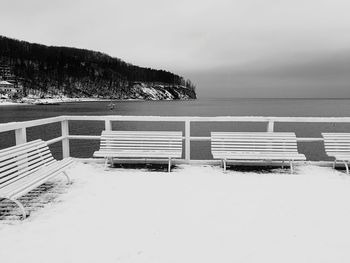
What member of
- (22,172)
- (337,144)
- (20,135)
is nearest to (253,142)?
(337,144)

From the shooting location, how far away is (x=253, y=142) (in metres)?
6.39

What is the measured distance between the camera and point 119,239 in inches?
130

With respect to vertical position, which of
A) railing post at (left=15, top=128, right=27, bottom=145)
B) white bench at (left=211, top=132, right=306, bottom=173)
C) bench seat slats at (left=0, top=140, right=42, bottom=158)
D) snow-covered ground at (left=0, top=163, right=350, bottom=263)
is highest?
railing post at (left=15, top=128, right=27, bottom=145)

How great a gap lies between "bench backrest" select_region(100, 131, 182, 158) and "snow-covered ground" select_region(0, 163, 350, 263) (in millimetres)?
891

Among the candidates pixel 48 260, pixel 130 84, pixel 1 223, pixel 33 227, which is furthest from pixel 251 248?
pixel 130 84

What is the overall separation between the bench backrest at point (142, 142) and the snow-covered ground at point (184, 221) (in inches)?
35.1

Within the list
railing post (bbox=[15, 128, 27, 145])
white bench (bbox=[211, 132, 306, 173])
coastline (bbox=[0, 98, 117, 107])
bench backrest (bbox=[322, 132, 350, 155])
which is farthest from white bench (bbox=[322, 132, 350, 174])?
coastline (bbox=[0, 98, 117, 107])

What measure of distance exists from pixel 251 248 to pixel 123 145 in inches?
155

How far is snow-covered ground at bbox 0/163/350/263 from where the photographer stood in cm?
302

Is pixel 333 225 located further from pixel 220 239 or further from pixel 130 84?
pixel 130 84

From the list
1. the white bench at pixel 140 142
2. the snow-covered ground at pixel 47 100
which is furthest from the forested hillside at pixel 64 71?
the white bench at pixel 140 142

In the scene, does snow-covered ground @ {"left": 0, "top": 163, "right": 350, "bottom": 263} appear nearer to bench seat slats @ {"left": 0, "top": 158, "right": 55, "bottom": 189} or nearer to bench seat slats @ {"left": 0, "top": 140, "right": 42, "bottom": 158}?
bench seat slats @ {"left": 0, "top": 158, "right": 55, "bottom": 189}

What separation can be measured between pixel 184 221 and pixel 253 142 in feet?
10.6

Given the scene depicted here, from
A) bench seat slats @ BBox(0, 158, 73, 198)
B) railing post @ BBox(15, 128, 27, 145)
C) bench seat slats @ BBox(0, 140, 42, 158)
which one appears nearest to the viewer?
bench seat slats @ BBox(0, 158, 73, 198)
